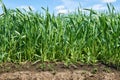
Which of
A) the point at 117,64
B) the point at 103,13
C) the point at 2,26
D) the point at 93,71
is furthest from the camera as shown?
the point at 103,13

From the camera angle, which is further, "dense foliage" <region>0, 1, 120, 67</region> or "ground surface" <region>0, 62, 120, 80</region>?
"dense foliage" <region>0, 1, 120, 67</region>

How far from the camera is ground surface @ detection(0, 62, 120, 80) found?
427cm

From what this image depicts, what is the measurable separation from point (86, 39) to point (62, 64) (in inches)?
25.4

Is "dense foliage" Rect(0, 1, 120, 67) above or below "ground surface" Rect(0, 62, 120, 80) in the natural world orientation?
above

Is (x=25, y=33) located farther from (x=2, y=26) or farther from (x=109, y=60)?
(x=109, y=60)

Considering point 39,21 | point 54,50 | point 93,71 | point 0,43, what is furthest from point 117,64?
point 0,43

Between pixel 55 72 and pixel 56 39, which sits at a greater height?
pixel 56 39

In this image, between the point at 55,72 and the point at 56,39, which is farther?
the point at 56,39

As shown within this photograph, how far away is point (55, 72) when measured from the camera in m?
4.36

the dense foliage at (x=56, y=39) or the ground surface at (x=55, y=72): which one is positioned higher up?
the dense foliage at (x=56, y=39)

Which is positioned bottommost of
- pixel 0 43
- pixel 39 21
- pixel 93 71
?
pixel 93 71

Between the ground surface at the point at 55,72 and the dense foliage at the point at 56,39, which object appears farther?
the dense foliage at the point at 56,39

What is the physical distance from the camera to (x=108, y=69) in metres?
4.54

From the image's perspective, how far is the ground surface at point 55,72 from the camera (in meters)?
4.27
